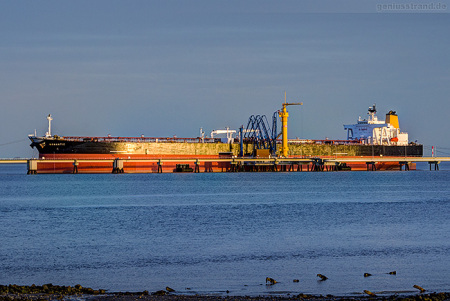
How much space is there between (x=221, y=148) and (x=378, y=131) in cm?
2553

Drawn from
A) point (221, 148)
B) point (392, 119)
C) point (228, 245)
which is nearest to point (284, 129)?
point (221, 148)

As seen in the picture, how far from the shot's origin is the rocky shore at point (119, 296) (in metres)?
14.7

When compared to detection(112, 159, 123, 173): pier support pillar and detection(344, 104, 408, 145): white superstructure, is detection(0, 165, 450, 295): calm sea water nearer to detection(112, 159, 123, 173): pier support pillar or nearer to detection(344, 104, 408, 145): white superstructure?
detection(112, 159, 123, 173): pier support pillar

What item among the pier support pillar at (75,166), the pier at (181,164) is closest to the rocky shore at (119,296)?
the pier support pillar at (75,166)

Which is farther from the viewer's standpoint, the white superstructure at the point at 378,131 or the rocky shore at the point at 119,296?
the white superstructure at the point at 378,131

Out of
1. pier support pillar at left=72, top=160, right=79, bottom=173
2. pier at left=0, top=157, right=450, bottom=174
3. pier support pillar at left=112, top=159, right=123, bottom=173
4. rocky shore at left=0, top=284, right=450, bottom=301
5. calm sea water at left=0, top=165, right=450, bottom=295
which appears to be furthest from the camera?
pier at left=0, top=157, right=450, bottom=174

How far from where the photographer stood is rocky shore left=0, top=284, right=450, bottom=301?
48.1 feet

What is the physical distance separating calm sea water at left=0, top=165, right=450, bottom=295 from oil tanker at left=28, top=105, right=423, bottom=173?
38904mm

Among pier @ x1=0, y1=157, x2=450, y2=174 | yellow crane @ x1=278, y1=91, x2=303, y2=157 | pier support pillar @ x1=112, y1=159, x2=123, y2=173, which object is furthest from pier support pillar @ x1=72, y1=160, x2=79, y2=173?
yellow crane @ x1=278, y1=91, x2=303, y2=157

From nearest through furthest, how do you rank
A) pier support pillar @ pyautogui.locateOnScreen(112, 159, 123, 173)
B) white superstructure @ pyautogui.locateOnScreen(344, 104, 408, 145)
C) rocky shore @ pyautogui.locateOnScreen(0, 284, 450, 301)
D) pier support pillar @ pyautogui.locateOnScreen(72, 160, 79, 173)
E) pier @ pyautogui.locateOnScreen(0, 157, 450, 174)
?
rocky shore @ pyautogui.locateOnScreen(0, 284, 450, 301) < pier support pillar @ pyautogui.locateOnScreen(72, 160, 79, 173) < pier support pillar @ pyautogui.locateOnScreen(112, 159, 123, 173) < pier @ pyautogui.locateOnScreen(0, 157, 450, 174) < white superstructure @ pyautogui.locateOnScreen(344, 104, 408, 145)

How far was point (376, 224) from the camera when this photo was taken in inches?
1157

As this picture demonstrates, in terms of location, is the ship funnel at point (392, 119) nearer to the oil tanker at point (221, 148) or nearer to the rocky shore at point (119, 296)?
the oil tanker at point (221, 148)

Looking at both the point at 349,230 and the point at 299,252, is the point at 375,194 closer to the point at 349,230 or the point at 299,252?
the point at 349,230

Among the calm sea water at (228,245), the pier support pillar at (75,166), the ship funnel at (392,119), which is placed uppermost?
the ship funnel at (392,119)
